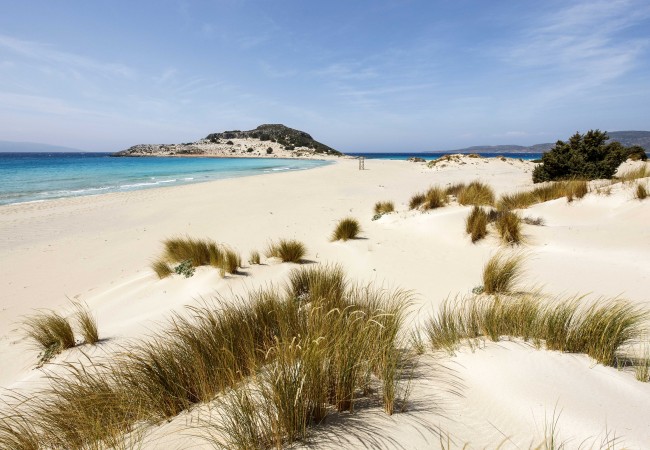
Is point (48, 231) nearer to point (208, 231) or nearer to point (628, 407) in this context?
point (208, 231)

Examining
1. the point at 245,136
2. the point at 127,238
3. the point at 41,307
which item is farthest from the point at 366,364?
the point at 245,136

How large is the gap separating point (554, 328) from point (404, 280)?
309 cm

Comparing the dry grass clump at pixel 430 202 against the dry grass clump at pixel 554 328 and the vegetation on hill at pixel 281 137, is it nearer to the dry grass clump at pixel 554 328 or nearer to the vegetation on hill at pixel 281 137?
the dry grass clump at pixel 554 328

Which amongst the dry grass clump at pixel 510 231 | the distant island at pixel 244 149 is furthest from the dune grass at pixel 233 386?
the distant island at pixel 244 149

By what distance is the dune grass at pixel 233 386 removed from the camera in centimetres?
159

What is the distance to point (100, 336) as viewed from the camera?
13.9ft

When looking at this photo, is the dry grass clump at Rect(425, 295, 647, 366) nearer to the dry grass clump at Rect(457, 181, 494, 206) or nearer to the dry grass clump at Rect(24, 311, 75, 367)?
the dry grass clump at Rect(24, 311, 75, 367)

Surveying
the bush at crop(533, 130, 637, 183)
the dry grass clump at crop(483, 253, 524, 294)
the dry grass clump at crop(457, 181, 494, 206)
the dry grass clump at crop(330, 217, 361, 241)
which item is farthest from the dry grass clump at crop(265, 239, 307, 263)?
the bush at crop(533, 130, 637, 183)

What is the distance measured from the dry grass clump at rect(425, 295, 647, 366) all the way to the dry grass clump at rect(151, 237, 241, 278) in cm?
391

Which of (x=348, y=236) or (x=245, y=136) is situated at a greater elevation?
(x=245, y=136)

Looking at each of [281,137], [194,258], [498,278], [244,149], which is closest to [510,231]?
[498,278]

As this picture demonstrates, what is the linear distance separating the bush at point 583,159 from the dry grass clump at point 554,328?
1381 centimetres

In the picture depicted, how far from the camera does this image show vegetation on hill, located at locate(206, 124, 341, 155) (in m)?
94.8

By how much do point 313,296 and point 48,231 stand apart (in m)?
11.8
